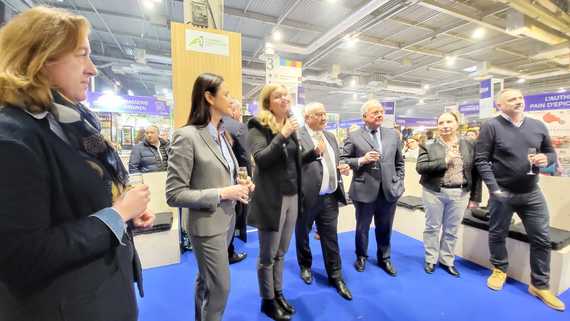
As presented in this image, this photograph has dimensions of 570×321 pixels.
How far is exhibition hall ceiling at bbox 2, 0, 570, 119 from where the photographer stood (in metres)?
5.46

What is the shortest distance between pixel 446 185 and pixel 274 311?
6.61 feet

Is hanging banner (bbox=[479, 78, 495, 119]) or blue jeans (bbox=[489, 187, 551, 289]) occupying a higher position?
hanging banner (bbox=[479, 78, 495, 119])

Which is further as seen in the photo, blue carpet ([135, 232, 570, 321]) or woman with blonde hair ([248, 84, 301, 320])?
blue carpet ([135, 232, 570, 321])

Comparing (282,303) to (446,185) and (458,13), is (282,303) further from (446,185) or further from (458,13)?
(458,13)

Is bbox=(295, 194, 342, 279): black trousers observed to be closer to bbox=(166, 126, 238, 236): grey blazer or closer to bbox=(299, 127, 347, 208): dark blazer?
bbox=(299, 127, 347, 208): dark blazer

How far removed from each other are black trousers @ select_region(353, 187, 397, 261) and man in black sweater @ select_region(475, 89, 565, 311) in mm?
898

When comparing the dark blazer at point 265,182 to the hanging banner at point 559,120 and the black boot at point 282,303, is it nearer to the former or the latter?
the black boot at point 282,303

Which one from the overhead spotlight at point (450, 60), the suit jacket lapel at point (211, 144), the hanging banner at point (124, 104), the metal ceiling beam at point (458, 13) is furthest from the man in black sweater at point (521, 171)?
the hanging banner at point (124, 104)

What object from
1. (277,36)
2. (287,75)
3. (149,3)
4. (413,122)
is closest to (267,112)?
(287,75)

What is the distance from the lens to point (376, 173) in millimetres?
2590

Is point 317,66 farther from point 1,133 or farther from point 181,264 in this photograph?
point 1,133

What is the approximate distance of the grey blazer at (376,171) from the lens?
2590mm

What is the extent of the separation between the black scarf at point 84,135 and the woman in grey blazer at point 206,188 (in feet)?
1.46

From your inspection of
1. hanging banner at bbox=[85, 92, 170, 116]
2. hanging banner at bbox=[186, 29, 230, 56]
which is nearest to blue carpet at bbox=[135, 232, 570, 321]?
hanging banner at bbox=[186, 29, 230, 56]
